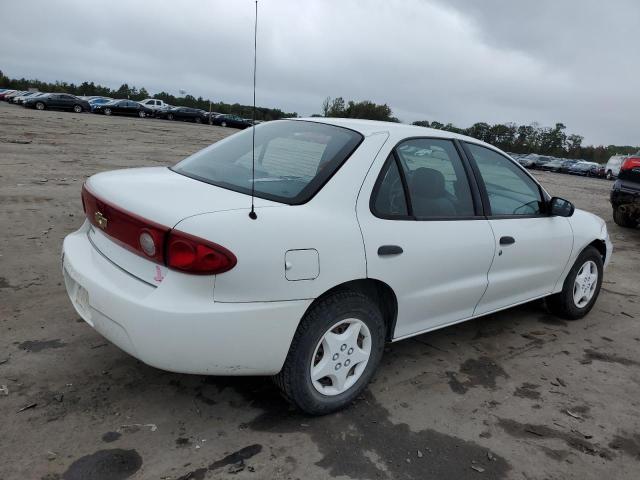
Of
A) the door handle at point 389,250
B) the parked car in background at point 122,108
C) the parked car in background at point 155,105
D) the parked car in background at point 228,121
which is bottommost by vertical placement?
the door handle at point 389,250

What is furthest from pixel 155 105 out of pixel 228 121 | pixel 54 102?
pixel 54 102

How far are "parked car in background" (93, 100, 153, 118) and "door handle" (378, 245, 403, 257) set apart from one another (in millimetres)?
43328

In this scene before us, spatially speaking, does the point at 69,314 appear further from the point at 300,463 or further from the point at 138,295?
the point at 300,463

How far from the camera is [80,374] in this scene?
3016 millimetres

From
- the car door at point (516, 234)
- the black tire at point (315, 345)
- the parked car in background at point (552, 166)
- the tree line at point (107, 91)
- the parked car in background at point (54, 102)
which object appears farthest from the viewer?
the tree line at point (107, 91)

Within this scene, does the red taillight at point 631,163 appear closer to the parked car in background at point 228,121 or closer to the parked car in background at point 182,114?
the parked car in background at point 228,121

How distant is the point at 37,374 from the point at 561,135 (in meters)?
95.9

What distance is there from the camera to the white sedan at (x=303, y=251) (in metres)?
2.31

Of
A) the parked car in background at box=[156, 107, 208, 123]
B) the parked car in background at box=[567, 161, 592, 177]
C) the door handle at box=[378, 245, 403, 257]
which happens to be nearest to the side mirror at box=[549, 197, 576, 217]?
the door handle at box=[378, 245, 403, 257]

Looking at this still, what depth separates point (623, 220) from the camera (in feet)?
33.6

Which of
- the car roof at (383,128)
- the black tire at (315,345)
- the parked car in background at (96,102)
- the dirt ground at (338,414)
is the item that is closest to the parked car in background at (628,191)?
the dirt ground at (338,414)

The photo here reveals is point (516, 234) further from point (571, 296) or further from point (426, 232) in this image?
point (571, 296)

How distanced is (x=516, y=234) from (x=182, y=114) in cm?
4608

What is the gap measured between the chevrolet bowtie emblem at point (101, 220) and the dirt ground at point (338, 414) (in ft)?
2.97
